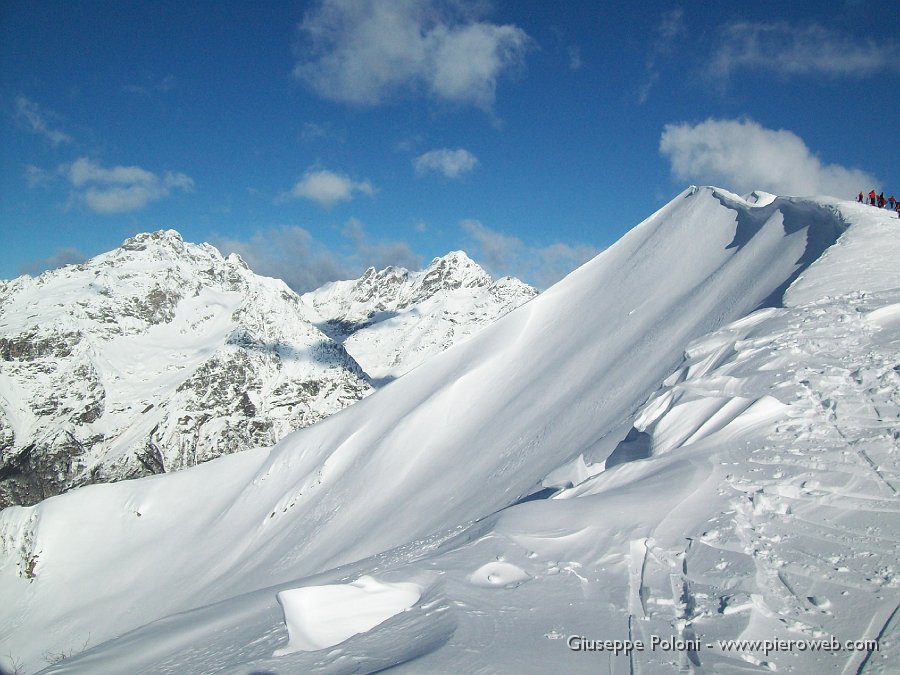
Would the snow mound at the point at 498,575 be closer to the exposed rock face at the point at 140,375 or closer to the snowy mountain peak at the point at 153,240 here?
the exposed rock face at the point at 140,375

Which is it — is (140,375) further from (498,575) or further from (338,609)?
(498,575)

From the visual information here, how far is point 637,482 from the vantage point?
651cm

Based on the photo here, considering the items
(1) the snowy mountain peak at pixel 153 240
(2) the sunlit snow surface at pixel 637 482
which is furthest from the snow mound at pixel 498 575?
(1) the snowy mountain peak at pixel 153 240

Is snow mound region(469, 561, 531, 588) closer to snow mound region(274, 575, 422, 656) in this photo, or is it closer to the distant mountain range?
snow mound region(274, 575, 422, 656)

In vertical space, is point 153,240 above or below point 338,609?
above

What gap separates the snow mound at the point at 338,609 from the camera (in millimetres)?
4566

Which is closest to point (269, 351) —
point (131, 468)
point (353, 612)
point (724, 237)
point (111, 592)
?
point (131, 468)

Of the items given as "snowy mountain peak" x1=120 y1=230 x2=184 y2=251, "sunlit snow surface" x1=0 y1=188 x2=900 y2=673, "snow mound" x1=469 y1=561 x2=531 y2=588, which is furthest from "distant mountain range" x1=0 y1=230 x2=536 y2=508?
"snow mound" x1=469 y1=561 x2=531 y2=588

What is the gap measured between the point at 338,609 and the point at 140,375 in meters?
136

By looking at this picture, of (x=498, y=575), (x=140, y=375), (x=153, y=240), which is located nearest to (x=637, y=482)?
(x=498, y=575)

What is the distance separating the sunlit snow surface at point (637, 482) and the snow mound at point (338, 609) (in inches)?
4.1

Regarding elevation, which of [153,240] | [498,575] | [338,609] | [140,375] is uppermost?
[153,240]

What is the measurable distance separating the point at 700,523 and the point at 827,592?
4.24 ft

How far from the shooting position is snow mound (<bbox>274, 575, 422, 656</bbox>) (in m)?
4.57
